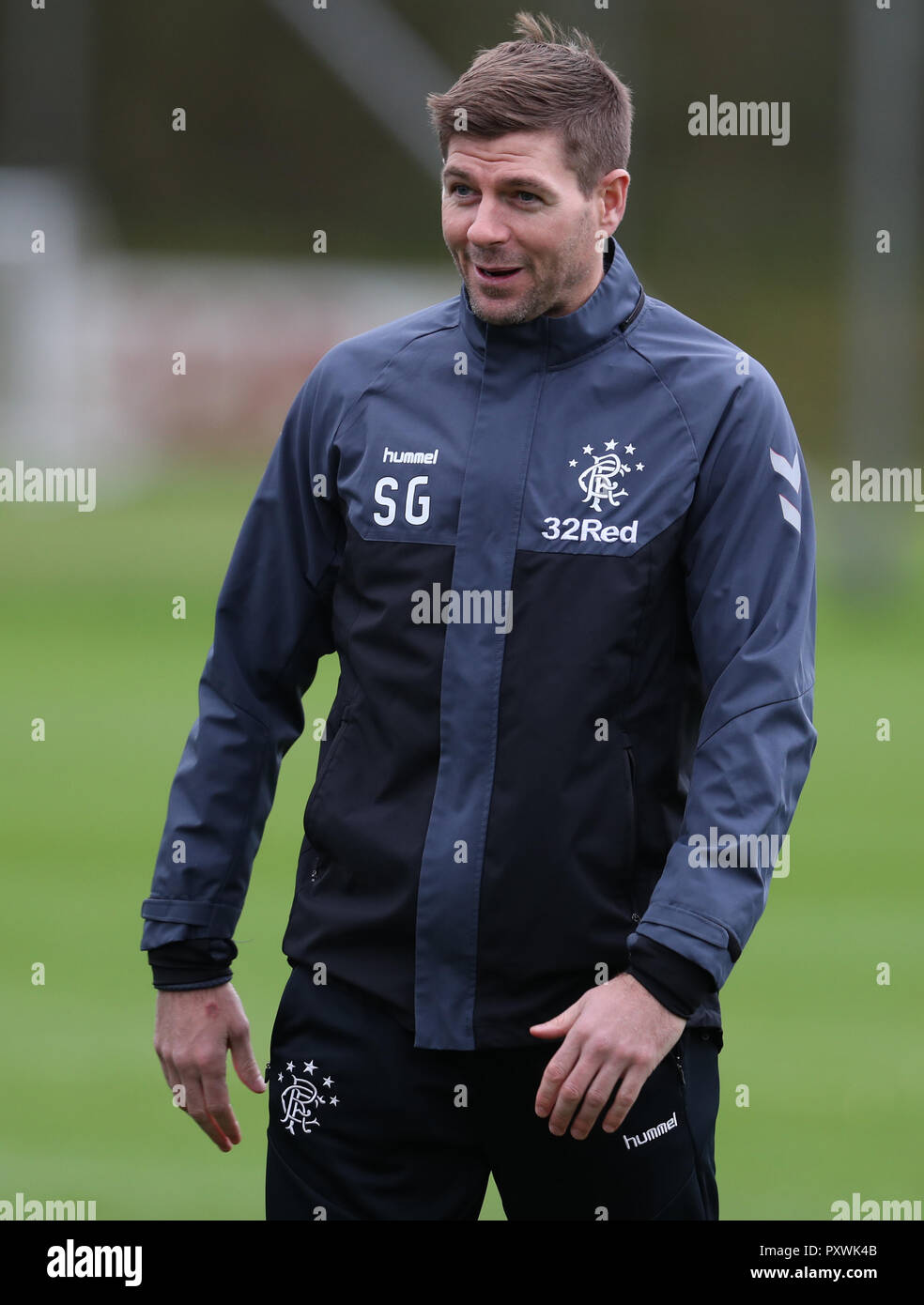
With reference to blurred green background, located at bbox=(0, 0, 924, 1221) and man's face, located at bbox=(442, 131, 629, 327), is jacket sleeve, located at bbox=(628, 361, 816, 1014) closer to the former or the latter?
man's face, located at bbox=(442, 131, 629, 327)

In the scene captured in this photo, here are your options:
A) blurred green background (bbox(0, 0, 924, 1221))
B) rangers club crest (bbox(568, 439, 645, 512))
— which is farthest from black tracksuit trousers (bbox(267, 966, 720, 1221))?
blurred green background (bbox(0, 0, 924, 1221))

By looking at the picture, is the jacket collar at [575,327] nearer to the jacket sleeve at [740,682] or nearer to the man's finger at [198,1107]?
the jacket sleeve at [740,682]

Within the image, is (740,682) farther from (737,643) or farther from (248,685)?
(248,685)

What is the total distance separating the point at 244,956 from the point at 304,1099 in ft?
12.1

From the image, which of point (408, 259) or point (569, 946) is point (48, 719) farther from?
point (408, 259)

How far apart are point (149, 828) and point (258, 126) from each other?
3275 cm

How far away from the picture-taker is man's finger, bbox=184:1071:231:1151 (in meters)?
2.88

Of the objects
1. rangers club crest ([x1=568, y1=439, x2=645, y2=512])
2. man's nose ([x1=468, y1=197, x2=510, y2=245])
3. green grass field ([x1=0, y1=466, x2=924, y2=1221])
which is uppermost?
man's nose ([x1=468, y1=197, x2=510, y2=245])

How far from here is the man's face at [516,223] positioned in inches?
105

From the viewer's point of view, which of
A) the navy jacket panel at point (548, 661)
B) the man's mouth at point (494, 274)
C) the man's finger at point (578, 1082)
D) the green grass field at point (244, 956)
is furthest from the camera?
the green grass field at point (244, 956)

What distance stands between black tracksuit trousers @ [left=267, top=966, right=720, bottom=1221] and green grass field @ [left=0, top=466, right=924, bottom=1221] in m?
1.77

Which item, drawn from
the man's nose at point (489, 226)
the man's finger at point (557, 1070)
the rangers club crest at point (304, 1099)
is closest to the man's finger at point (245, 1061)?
the rangers club crest at point (304, 1099)

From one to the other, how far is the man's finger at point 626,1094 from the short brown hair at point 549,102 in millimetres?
1206

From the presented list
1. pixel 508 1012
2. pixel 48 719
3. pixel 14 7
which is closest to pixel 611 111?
pixel 508 1012
